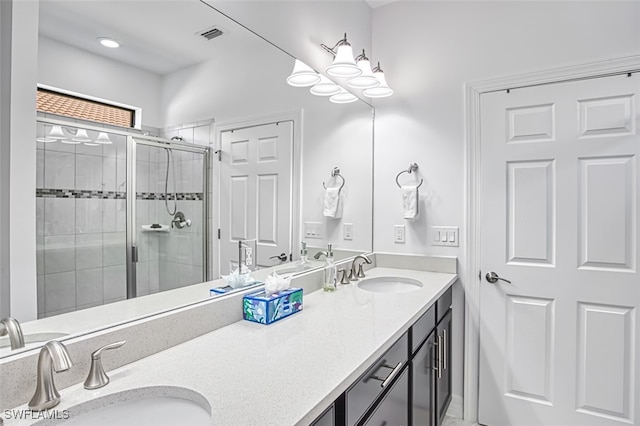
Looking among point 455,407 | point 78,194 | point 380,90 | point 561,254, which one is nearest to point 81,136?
point 78,194

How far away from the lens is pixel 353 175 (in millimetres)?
2389

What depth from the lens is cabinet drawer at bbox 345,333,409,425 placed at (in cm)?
100

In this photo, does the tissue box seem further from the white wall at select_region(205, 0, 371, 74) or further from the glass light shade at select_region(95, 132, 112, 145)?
the white wall at select_region(205, 0, 371, 74)

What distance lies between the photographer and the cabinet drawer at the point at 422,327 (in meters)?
1.54

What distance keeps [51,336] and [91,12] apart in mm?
857

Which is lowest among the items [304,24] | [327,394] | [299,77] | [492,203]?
[327,394]

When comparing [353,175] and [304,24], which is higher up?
[304,24]

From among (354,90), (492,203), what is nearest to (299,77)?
(354,90)

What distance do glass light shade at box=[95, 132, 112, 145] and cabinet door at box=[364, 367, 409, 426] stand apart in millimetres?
1111

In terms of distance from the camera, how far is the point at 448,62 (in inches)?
90.7

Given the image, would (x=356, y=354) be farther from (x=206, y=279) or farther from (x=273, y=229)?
(x=273, y=229)

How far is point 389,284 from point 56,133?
1855mm

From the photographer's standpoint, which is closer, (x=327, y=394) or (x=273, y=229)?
(x=327, y=394)

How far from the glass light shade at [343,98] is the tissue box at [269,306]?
1.31m
